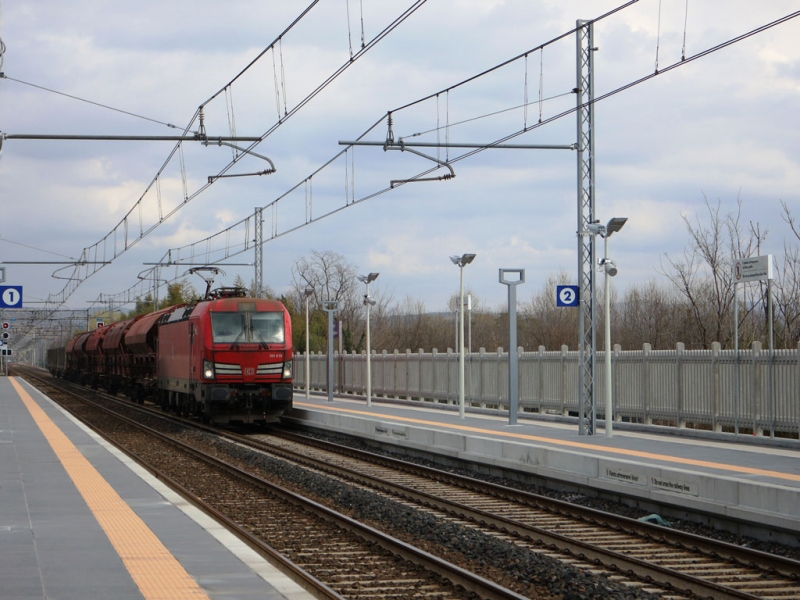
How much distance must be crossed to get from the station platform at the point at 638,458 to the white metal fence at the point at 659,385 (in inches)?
22.3

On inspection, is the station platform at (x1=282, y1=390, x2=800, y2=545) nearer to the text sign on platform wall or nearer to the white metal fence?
the white metal fence

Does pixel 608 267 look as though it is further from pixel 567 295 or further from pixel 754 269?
pixel 754 269

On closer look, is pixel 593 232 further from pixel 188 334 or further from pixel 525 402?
pixel 188 334

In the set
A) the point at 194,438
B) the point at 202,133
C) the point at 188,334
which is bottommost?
the point at 194,438

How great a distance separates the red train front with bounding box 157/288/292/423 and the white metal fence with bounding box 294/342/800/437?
6083 mm

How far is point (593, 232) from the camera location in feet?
65.7

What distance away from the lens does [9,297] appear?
98.5 feet

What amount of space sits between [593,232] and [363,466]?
6394mm

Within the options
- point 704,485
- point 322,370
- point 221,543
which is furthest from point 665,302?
point 221,543

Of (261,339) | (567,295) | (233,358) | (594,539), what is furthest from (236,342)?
(594,539)

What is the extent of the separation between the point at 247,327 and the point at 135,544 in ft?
59.3

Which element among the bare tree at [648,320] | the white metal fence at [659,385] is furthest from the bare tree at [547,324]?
the white metal fence at [659,385]

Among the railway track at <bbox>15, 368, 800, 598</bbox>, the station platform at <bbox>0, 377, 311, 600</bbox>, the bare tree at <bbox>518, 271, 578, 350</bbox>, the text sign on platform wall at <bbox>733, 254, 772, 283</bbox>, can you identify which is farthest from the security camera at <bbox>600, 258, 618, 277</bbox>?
the bare tree at <bbox>518, 271, 578, 350</bbox>

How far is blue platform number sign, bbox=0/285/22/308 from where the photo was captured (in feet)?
98.1
